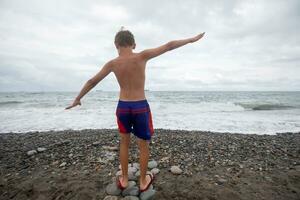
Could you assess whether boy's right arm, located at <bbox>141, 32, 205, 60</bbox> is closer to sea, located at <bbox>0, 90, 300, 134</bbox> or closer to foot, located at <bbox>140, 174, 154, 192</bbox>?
foot, located at <bbox>140, 174, 154, 192</bbox>

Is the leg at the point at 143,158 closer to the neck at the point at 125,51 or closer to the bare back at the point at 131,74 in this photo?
the bare back at the point at 131,74

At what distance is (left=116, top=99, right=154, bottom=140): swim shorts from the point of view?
3125 millimetres

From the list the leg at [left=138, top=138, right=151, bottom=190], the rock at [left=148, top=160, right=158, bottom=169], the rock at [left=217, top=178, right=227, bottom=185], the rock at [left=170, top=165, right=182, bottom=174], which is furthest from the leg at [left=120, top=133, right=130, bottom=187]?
the rock at [left=217, top=178, right=227, bottom=185]

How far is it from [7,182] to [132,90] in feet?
9.76

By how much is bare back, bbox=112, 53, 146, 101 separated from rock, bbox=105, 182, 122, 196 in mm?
1463

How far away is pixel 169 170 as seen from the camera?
4.22 meters

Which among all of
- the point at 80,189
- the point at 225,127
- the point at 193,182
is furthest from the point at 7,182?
the point at 225,127

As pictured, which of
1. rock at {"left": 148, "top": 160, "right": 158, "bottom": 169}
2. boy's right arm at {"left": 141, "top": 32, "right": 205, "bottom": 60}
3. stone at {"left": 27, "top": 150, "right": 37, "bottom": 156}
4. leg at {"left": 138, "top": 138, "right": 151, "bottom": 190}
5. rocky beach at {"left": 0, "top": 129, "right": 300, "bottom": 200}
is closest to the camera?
boy's right arm at {"left": 141, "top": 32, "right": 205, "bottom": 60}

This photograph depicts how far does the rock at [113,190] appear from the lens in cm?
349

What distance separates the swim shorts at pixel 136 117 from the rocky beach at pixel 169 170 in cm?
106

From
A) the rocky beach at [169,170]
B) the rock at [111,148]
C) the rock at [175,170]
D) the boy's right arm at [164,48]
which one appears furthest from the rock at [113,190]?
the boy's right arm at [164,48]

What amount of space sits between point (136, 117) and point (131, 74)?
0.60 meters

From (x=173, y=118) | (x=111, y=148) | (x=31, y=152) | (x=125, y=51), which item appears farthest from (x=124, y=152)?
(x=173, y=118)

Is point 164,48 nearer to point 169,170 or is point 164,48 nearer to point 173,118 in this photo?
point 169,170
